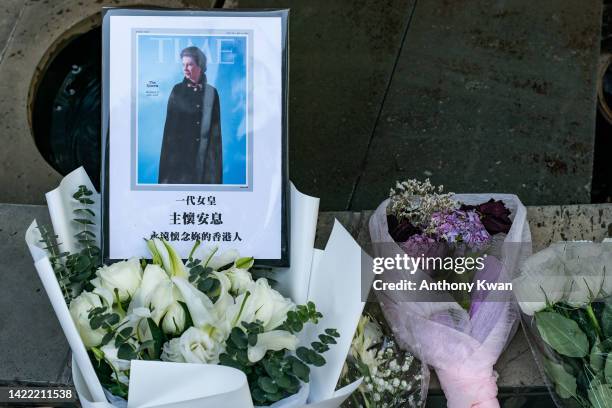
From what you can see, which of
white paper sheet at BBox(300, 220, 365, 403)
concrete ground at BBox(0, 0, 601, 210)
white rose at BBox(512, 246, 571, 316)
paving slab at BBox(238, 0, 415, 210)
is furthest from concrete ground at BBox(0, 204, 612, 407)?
paving slab at BBox(238, 0, 415, 210)

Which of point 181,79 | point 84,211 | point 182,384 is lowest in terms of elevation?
point 182,384

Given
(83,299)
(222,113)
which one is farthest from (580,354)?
(83,299)

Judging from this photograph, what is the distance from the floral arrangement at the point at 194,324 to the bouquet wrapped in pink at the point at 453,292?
30 centimetres

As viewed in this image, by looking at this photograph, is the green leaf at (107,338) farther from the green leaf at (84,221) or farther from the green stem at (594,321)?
the green stem at (594,321)

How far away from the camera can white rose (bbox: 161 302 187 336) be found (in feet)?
4.79

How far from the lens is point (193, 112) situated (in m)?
1.71

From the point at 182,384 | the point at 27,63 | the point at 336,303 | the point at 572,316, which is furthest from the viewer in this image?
the point at 27,63

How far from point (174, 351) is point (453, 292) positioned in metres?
0.72

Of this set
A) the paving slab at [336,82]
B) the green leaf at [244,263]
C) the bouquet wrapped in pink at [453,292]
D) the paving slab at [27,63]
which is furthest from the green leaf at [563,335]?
the paving slab at [27,63]

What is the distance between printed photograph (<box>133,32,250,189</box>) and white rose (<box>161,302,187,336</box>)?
0.36 metres

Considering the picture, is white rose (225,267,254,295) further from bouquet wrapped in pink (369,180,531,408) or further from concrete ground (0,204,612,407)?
concrete ground (0,204,612,407)

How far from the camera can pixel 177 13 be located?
1.70m

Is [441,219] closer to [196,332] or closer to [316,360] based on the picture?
[316,360]

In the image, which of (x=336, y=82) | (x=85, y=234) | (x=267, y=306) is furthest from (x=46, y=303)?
(x=336, y=82)
